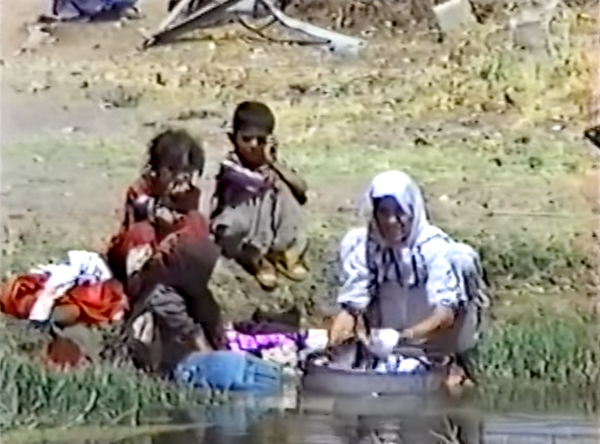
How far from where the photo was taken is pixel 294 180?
101 cm

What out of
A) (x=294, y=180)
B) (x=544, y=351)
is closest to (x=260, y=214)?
(x=294, y=180)

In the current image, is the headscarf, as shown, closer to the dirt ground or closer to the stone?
the dirt ground

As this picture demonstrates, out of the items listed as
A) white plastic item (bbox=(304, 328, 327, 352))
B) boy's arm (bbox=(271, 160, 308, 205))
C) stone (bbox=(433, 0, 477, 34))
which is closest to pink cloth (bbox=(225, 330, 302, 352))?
white plastic item (bbox=(304, 328, 327, 352))

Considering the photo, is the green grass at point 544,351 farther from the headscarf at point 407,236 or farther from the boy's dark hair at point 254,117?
the boy's dark hair at point 254,117

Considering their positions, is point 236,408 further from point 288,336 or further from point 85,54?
point 85,54

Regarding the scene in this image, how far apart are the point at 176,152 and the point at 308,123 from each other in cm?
11

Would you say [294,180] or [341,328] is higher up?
[294,180]

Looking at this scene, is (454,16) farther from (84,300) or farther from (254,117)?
(84,300)

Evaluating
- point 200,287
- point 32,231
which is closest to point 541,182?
point 200,287

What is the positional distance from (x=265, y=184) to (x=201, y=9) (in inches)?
6.0

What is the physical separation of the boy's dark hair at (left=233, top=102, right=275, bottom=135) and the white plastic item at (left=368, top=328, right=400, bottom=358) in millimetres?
184

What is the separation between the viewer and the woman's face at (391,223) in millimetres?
999

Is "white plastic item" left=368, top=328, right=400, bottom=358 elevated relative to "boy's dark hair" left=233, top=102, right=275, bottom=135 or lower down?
lower down

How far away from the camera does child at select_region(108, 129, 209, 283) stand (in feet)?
3.30
